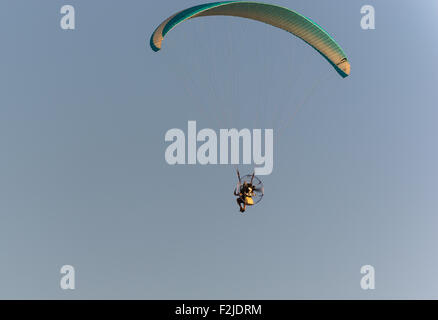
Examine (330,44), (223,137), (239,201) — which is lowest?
(239,201)

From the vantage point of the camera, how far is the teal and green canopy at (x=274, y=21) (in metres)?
26.1

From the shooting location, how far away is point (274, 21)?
27969 mm

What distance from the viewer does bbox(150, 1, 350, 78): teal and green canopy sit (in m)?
26.1

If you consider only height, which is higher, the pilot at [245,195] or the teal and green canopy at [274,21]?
the teal and green canopy at [274,21]

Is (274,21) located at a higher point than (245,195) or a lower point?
higher

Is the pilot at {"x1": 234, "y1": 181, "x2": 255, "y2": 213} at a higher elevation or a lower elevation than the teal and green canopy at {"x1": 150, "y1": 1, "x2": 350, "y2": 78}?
lower

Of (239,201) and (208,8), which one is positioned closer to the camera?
(208,8)
